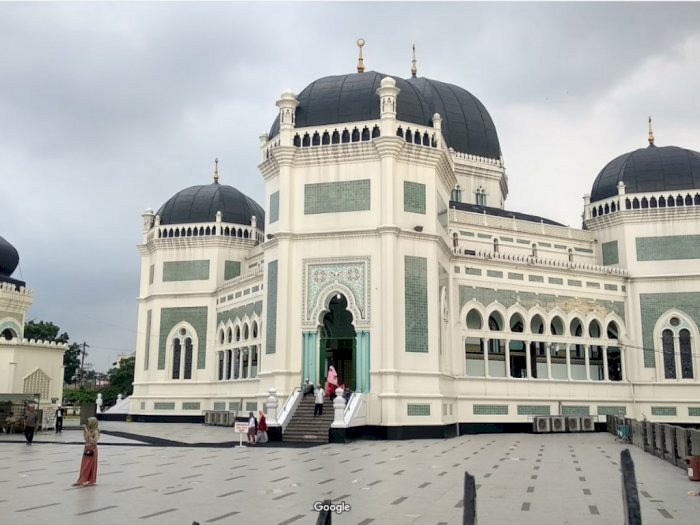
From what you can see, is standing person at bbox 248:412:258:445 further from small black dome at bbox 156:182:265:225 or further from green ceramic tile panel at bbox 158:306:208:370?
small black dome at bbox 156:182:265:225

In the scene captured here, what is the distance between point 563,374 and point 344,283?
1244 centimetres

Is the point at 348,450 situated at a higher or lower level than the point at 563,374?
lower

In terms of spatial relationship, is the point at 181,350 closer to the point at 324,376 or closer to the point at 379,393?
the point at 324,376

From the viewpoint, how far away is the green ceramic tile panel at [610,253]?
35125 mm

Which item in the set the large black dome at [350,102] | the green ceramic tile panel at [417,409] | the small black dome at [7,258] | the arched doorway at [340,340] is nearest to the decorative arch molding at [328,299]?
the arched doorway at [340,340]

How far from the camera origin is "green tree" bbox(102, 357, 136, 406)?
63.6 meters

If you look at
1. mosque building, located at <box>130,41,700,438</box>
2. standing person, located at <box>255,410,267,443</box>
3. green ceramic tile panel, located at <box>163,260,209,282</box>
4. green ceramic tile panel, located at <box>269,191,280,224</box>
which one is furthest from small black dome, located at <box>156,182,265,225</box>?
standing person, located at <box>255,410,267,443</box>

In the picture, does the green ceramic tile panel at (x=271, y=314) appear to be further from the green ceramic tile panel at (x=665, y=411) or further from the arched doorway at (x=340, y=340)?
the green ceramic tile panel at (x=665, y=411)

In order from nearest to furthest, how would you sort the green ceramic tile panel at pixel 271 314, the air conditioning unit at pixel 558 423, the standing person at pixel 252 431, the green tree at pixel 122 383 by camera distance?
the standing person at pixel 252 431
the green ceramic tile panel at pixel 271 314
the air conditioning unit at pixel 558 423
the green tree at pixel 122 383

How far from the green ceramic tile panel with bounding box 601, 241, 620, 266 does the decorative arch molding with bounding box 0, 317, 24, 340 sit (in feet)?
105

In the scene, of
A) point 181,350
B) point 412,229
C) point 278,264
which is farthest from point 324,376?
point 181,350

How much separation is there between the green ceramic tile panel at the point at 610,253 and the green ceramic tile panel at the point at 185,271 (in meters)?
21.4

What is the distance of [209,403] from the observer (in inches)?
1468

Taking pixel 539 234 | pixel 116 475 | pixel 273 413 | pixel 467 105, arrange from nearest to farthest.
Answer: pixel 116 475 < pixel 273 413 < pixel 539 234 < pixel 467 105
